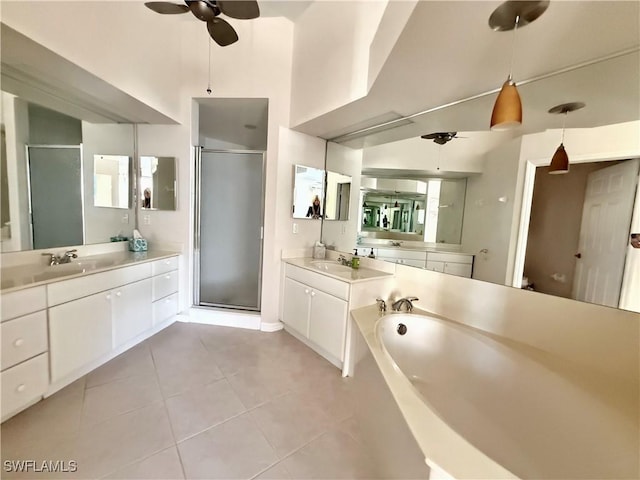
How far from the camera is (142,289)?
2326 millimetres

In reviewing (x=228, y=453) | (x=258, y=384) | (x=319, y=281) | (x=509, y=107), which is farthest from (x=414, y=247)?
(x=228, y=453)

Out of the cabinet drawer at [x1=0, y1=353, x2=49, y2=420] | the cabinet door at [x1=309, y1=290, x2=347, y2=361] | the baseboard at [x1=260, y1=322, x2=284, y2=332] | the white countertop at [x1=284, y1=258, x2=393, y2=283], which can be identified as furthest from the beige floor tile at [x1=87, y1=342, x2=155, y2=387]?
the white countertop at [x1=284, y1=258, x2=393, y2=283]

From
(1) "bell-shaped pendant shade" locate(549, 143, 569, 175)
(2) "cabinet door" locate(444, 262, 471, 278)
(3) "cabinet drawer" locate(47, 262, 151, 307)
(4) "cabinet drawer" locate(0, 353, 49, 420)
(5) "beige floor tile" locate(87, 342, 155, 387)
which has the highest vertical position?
(1) "bell-shaped pendant shade" locate(549, 143, 569, 175)

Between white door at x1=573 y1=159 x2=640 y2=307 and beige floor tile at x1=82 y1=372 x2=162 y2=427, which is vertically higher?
white door at x1=573 y1=159 x2=640 y2=307

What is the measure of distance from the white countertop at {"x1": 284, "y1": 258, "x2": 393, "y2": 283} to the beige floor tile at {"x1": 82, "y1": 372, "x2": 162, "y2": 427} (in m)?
1.49

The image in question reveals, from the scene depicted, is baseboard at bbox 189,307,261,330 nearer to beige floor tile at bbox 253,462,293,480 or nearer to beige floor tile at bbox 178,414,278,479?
beige floor tile at bbox 178,414,278,479

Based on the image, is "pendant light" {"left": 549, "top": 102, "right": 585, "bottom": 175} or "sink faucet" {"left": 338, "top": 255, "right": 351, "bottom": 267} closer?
"pendant light" {"left": 549, "top": 102, "right": 585, "bottom": 175}

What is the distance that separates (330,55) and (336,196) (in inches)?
53.5

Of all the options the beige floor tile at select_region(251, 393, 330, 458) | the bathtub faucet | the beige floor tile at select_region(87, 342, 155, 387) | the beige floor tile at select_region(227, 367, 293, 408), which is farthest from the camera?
the bathtub faucet

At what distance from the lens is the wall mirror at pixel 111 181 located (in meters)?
2.49

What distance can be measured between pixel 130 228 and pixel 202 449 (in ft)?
8.32

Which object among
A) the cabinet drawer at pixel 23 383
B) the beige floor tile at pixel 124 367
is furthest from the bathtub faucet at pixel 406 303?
the cabinet drawer at pixel 23 383

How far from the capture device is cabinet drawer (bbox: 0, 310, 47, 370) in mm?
1360

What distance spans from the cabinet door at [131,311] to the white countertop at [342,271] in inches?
54.9
